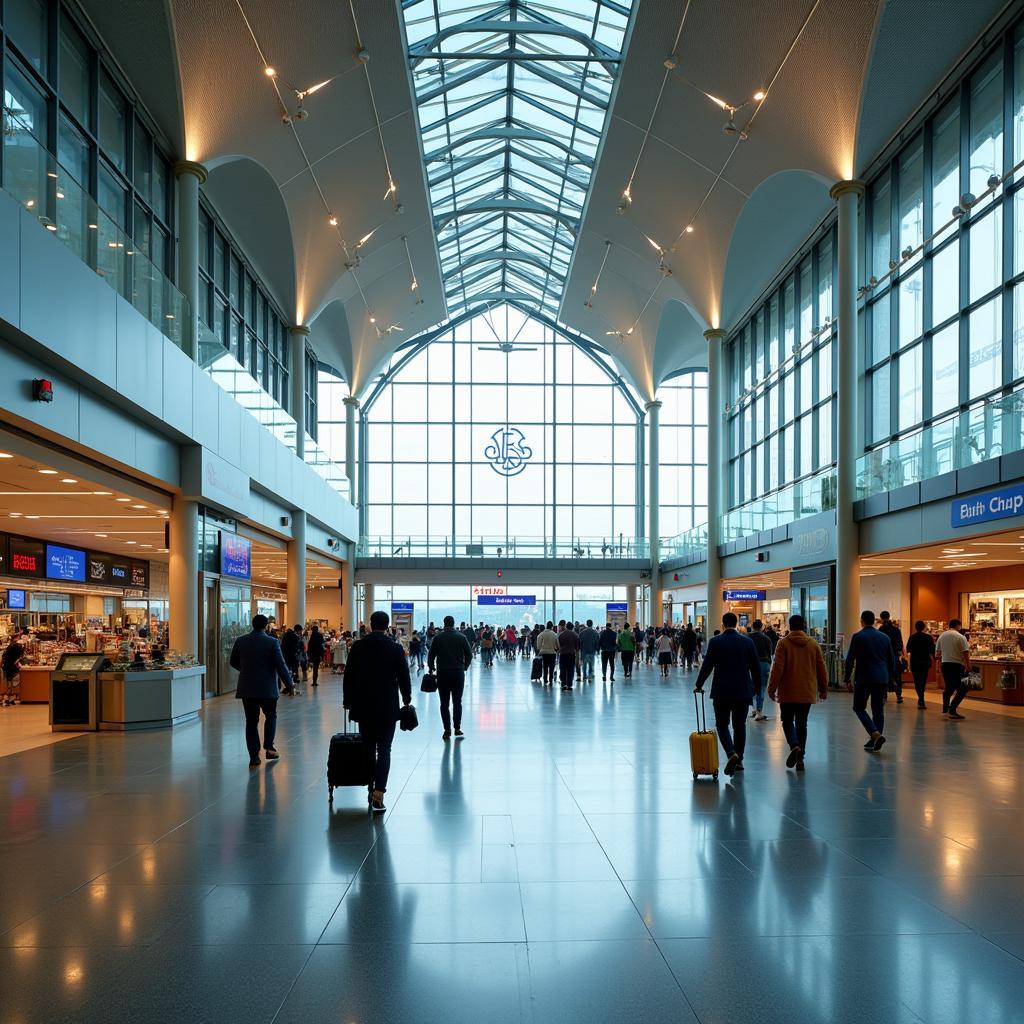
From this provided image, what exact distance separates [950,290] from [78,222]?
16.1 meters

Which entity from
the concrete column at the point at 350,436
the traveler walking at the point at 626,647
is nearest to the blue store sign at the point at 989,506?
the traveler walking at the point at 626,647

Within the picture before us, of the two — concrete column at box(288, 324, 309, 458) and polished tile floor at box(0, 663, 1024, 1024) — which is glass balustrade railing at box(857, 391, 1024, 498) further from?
concrete column at box(288, 324, 309, 458)

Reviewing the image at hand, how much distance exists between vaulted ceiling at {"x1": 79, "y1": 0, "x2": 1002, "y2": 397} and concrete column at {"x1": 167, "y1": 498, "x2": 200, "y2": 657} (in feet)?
20.6

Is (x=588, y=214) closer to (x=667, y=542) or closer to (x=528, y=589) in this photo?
(x=667, y=542)

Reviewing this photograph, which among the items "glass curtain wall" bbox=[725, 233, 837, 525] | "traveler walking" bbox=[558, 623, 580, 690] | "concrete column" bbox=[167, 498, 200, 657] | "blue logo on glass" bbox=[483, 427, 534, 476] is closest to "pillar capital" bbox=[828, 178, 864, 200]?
"glass curtain wall" bbox=[725, 233, 837, 525]

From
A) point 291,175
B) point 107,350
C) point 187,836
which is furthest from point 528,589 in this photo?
point 187,836

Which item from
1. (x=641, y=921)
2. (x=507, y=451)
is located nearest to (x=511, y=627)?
(x=507, y=451)

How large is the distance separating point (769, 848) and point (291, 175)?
18.4m

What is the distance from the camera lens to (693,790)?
8117 mm

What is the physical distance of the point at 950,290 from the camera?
1917 cm

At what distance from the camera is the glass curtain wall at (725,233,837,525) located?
2559cm

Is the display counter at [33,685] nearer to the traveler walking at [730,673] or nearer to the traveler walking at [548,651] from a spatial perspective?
the traveler walking at [548,651]

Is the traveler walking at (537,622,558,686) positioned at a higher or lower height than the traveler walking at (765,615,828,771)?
lower

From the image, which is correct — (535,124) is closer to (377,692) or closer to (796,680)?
(796,680)
